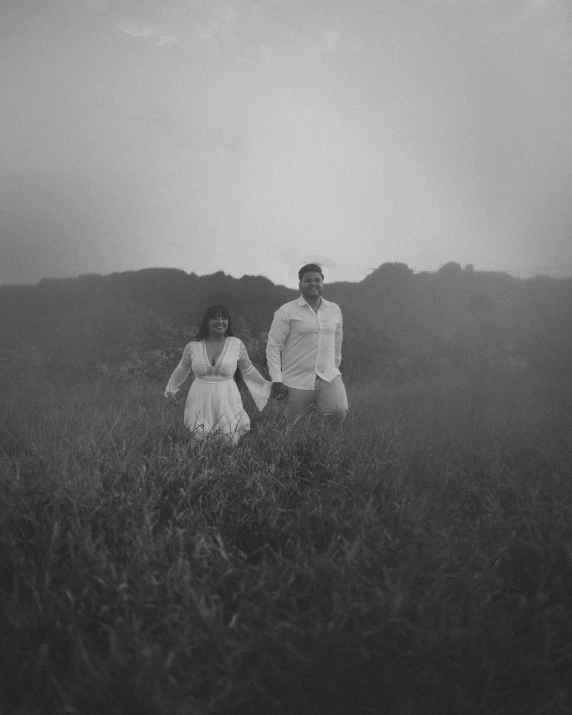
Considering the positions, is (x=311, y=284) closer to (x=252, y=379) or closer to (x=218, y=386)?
(x=252, y=379)

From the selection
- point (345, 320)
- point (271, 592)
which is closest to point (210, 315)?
point (271, 592)

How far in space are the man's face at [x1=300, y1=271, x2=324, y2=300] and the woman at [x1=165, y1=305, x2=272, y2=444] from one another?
0.94 metres

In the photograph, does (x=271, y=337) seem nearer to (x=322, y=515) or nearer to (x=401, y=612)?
(x=322, y=515)

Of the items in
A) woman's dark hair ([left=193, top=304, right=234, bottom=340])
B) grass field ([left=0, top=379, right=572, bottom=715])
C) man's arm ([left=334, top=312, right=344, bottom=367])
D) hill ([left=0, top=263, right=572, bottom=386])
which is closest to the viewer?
grass field ([left=0, top=379, right=572, bottom=715])

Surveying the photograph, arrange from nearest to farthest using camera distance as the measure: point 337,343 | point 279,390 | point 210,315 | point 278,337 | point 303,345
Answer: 1. point 279,390
2. point 210,315
3. point 303,345
4. point 278,337
5. point 337,343

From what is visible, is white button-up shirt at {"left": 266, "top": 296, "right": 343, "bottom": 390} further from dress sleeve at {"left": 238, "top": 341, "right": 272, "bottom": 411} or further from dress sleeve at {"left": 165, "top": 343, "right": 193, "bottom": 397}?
dress sleeve at {"left": 165, "top": 343, "right": 193, "bottom": 397}

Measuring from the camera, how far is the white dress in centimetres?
441

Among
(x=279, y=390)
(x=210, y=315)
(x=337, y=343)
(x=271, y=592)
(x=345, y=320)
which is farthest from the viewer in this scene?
(x=345, y=320)

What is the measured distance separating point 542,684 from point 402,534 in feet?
2.66

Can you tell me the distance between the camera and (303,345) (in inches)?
188

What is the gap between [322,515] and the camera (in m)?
2.42

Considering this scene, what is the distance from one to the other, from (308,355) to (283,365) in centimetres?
36

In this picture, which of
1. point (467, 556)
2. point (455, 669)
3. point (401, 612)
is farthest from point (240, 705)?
point (467, 556)

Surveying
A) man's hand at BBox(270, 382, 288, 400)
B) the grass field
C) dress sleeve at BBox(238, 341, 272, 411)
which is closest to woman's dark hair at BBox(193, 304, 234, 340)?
dress sleeve at BBox(238, 341, 272, 411)
